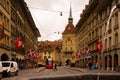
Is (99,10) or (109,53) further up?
(99,10)

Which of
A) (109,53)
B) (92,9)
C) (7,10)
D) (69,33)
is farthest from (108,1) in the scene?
(69,33)

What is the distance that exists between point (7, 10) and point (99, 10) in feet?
74.2

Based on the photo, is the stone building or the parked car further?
the stone building

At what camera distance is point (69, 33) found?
191125 mm

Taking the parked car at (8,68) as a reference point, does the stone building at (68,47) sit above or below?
above

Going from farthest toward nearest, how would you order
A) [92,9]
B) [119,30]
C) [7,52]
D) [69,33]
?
[69,33] < [92,9] < [7,52] < [119,30]

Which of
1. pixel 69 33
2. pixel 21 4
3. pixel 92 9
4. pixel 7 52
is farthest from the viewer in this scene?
pixel 69 33

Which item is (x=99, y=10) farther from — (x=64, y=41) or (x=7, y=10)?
(x=64, y=41)

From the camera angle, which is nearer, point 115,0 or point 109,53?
point 115,0

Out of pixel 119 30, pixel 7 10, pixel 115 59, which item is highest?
pixel 7 10

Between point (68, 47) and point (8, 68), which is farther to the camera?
point (68, 47)

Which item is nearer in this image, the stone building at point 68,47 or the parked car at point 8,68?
the parked car at point 8,68

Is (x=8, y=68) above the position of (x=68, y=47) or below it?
below

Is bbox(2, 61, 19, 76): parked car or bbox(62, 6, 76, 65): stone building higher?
bbox(62, 6, 76, 65): stone building
